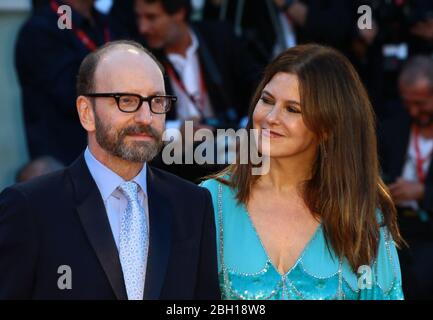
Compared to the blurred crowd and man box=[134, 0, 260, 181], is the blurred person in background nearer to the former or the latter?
the blurred crowd

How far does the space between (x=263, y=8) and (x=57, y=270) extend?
3995 millimetres

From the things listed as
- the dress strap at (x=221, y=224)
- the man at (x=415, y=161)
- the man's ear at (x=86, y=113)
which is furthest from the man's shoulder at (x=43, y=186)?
the man at (x=415, y=161)

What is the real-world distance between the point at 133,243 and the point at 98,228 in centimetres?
12

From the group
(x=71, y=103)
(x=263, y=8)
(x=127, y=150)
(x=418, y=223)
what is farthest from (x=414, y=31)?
(x=127, y=150)

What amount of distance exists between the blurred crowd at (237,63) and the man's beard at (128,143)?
1941mm

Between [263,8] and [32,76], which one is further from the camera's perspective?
[263,8]

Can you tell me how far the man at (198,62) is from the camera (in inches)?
219

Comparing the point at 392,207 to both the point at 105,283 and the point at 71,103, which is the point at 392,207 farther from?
the point at 71,103

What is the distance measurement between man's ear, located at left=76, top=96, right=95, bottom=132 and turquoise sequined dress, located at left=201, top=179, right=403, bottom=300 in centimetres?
99

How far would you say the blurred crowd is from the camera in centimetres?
525

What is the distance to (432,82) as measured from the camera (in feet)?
19.2

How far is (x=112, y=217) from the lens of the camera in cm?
287

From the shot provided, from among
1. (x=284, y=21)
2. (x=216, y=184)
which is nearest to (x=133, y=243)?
(x=216, y=184)

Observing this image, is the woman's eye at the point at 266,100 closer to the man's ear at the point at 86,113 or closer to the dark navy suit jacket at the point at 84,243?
the dark navy suit jacket at the point at 84,243
